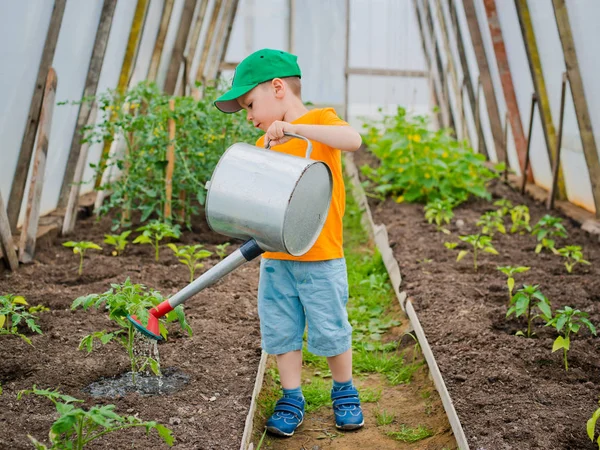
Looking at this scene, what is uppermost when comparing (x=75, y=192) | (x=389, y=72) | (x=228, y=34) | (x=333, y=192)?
(x=228, y=34)

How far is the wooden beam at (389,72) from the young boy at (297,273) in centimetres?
911

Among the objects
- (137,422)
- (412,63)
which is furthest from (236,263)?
(412,63)

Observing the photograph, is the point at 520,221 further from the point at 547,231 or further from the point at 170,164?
the point at 170,164

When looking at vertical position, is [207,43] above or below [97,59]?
above

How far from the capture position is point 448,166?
239 inches

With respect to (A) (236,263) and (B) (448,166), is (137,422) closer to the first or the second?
(A) (236,263)

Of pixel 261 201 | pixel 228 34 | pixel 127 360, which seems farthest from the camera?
pixel 228 34

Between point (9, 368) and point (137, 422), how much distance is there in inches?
39.6

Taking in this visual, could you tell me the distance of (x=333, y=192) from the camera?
246 centimetres

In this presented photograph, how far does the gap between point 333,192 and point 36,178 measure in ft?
7.26

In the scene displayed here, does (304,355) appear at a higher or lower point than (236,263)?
lower

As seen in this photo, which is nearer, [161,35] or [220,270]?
[220,270]

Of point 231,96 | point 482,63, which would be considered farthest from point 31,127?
point 482,63

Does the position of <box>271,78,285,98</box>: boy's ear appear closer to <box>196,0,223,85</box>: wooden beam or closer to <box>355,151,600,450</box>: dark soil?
<box>355,151,600,450</box>: dark soil
